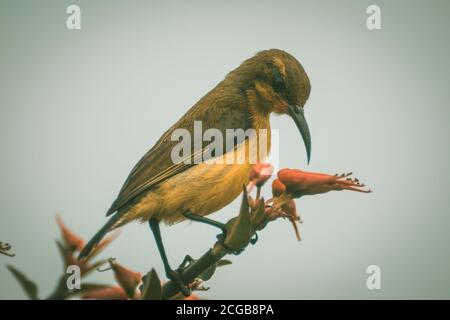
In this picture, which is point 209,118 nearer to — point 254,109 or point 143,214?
point 254,109

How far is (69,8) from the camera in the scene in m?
2.85

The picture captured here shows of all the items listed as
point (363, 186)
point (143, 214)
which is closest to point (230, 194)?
point (143, 214)

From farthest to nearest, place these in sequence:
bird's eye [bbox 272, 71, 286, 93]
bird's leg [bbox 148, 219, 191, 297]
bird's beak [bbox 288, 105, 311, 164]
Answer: bird's eye [bbox 272, 71, 286, 93]
bird's beak [bbox 288, 105, 311, 164]
bird's leg [bbox 148, 219, 191, 297]

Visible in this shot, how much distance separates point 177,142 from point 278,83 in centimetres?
76

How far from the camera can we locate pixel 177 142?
338 cm

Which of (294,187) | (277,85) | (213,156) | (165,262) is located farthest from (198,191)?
(294,187)

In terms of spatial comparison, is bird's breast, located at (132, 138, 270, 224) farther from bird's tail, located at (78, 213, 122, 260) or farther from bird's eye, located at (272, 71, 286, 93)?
bird's eye, located at (272, 71, 286, 93)

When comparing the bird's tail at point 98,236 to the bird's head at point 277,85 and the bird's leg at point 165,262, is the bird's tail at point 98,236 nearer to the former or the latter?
the bird's leg at point 165,262

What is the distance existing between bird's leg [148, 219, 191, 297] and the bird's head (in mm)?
939

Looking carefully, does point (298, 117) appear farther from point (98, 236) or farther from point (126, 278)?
point (126, 278)

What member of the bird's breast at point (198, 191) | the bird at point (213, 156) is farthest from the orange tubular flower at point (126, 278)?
the bird's breast at point (198, 191)

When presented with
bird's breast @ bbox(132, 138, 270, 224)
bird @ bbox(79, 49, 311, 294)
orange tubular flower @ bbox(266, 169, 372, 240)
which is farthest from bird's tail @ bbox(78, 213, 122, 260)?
orange tubular flower @ bbox(266, 169, 372, 240)

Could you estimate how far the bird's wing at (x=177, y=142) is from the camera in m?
3.02

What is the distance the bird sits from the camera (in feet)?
9.71
